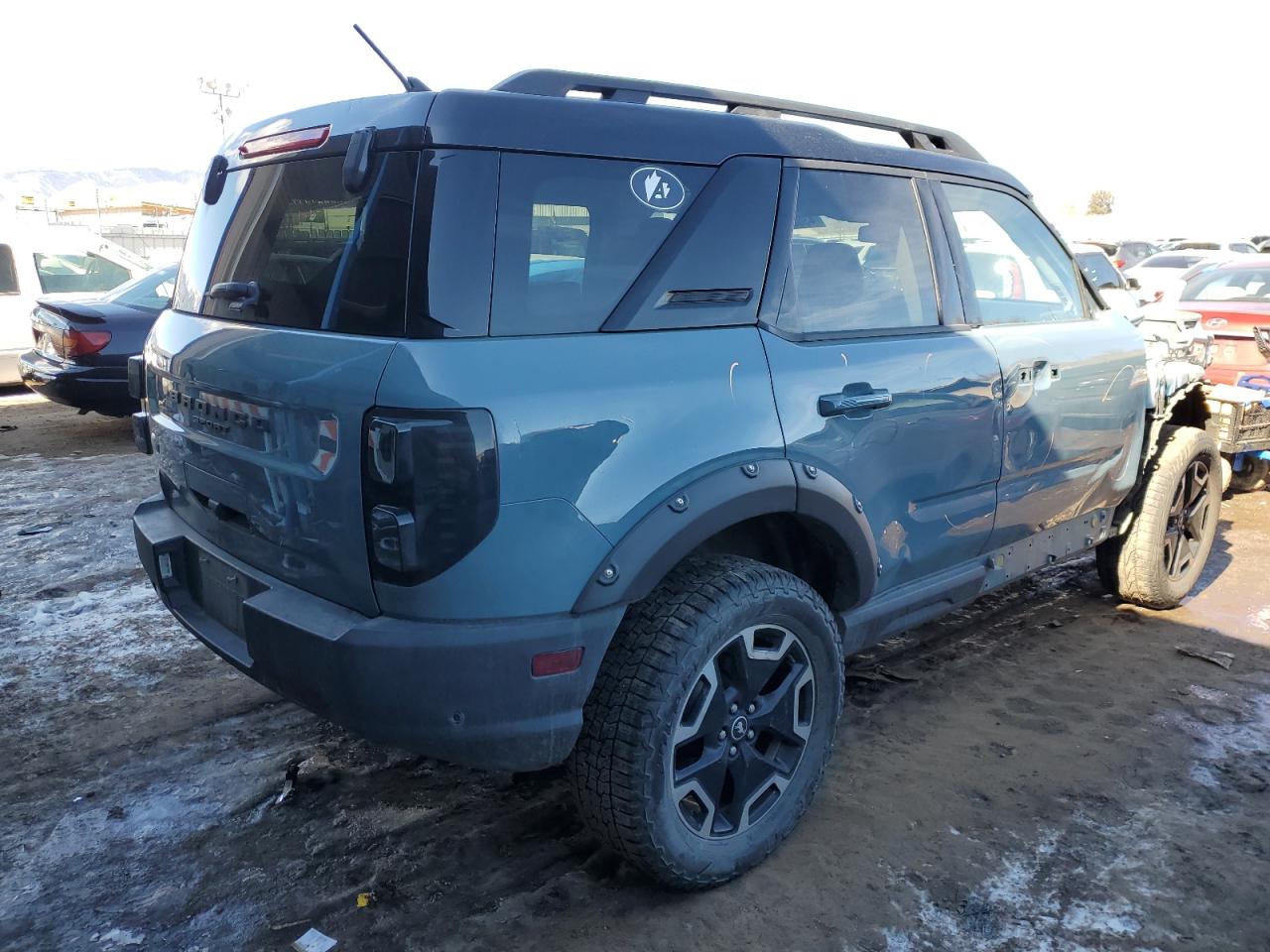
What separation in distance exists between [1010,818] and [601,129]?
2310 millimetres

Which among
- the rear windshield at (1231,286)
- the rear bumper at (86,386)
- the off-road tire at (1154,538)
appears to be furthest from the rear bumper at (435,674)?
the rear windshield at (1231,286)

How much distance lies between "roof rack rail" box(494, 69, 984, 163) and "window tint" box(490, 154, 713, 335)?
0.83 ft

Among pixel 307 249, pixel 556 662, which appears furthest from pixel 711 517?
pixel 307 249

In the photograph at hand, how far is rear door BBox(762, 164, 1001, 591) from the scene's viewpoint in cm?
264

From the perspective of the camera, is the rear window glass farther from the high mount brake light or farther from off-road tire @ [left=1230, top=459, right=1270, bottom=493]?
off-road tire @ [left=1230, top=459, right=1270, bottom=493]

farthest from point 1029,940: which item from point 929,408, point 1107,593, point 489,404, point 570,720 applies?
point 1107,593

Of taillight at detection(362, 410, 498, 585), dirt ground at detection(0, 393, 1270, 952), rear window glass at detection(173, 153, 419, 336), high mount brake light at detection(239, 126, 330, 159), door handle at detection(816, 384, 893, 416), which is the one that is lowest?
dirt ground at detection(0, 393, 1270, 952)

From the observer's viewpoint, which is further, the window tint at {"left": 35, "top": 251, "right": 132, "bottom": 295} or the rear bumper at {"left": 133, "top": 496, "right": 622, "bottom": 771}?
the window tint at {"left": 35, "top": 251, "right": 132, "bottom": 295}

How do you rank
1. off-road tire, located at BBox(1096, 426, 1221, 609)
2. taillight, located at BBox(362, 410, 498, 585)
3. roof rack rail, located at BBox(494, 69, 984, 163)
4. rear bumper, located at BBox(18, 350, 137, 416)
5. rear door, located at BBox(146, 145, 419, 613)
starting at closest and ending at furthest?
1. taillight, located at BBox(362, 410, 498, 585)
2. rear door, located at BBox(146, 145, 419, 613)
3. roof rack rail, located at BBox(494, 69, 984, 163)
4. off-road tire, located at BBox(1096, 426, 1221, 609)
5. rear bumper, located at BBox(18, 350, 137, 416)

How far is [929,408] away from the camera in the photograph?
294 cm

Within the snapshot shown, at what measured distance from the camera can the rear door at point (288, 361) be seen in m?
2.11

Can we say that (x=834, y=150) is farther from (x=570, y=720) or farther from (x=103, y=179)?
(x=103, y=179)

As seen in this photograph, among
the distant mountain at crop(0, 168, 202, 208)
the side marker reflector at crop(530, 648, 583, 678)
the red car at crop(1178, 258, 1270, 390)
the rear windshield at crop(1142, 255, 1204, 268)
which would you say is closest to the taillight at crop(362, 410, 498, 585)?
the side marker reflector at crop(530, 648, 583, 678)

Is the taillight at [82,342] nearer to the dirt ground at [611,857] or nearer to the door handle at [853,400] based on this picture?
the dirt ground at [611,857]
